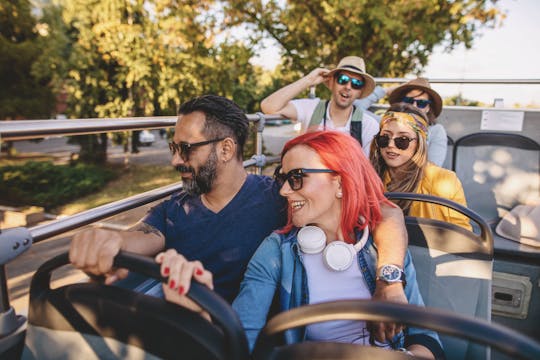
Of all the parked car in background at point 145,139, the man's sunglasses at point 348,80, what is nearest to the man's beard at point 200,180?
the man's sunglasses at point 348,80

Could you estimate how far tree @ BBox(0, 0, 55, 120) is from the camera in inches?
539

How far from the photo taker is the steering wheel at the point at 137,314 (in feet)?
2.72

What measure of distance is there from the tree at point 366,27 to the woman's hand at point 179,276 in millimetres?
5594

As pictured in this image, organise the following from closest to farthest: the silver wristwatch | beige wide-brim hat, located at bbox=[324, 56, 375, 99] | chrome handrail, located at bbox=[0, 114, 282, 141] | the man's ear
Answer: chrome handrail, located at bbox=[0, 114, 282, 141] < the silver wristwatch < the man's ear < beige wide-brim hat, located at bbox=[324, 56, 375, 99]

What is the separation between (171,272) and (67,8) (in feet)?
42.7

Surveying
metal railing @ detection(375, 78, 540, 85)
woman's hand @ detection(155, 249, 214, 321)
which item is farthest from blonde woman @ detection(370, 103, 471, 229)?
metal railing @ detection(375, 78, 540, 85)

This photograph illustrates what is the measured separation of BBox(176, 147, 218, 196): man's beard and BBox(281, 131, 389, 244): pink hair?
0.48 meters

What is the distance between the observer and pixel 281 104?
3.43 meters

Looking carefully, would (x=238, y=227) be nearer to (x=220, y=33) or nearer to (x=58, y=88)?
(x=220, y=33)

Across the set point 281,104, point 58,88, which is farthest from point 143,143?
point 281,104

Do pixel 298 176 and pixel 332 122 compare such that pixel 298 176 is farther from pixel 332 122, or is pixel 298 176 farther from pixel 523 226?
pixel 523 226

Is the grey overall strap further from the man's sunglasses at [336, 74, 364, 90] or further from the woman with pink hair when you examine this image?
the woman with pink hair

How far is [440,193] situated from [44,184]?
39.6 feet

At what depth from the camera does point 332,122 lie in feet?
11.0
